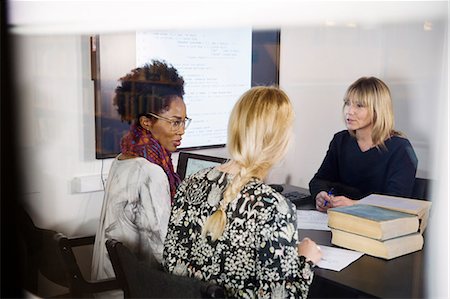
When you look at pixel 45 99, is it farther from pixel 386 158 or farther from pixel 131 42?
pixel 386 158

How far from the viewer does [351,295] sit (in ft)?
4.05

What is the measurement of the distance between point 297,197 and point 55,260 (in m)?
0.64

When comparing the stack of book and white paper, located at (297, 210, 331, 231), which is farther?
white paper, located at (297, 210, 331, 231)

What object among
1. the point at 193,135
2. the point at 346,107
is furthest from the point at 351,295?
the point at 193,135

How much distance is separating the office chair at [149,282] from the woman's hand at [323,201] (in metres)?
0.38

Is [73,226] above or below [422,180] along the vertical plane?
below

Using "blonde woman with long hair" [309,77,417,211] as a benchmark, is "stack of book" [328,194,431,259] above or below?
below

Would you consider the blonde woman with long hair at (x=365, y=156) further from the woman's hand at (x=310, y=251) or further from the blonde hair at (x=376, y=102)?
the woman's hand at (x=310, y=251)

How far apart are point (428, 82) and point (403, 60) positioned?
83 mm

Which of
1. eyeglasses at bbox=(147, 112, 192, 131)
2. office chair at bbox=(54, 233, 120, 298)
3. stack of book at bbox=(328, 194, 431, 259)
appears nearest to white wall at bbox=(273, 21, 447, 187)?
stack of book at bbox=(328, 194, 431, 259)

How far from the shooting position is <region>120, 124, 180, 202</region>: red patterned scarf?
4.72 ft

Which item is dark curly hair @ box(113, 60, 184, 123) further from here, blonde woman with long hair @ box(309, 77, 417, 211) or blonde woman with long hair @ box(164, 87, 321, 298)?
blonde woman with long hair @ box(309, 77, 417, 211)

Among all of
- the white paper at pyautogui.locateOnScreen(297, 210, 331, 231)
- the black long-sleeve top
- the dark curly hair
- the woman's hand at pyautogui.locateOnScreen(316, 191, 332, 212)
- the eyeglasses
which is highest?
the dark curly hair

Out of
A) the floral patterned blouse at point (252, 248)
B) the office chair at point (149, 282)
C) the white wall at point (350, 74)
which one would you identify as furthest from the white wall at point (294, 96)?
the office chair at point (149, 282)
